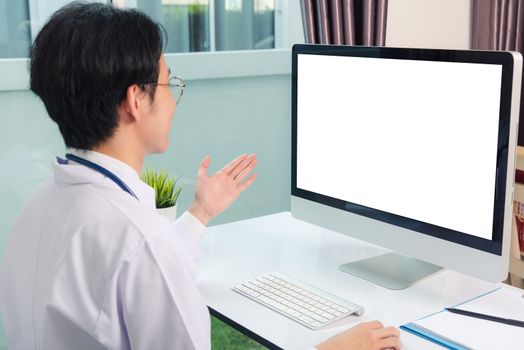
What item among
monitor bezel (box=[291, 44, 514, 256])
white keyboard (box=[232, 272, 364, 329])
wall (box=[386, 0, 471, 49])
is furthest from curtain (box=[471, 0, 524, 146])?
white keyboard (box=[232, 272, 364, 329])

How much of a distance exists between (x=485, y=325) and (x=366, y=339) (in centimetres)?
26

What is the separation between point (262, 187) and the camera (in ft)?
9.28

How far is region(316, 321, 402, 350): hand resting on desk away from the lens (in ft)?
4.02

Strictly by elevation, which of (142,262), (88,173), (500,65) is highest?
(500,65)

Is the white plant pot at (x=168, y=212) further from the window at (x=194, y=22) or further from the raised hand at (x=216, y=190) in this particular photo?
the window at (x=194, y=22)

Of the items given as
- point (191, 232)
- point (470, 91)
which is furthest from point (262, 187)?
point (470, 91)

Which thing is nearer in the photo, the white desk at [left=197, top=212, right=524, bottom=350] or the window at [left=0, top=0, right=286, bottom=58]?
the white desk at [left=197, top=212, right=524, bottom=350]

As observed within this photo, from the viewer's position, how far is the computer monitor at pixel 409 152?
4.40ft

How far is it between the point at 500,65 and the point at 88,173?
0.74 m

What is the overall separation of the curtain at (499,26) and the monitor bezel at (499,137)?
168cm

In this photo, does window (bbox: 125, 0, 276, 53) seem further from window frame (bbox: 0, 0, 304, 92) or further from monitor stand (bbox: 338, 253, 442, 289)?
monitor stand (bbox: 338, 253, 442, 289)

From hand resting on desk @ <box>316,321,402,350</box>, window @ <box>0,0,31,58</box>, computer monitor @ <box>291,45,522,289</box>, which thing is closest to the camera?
hand resting on desk @ <box>316,321,402,350</box>

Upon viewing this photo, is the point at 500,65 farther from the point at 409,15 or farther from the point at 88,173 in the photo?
the point at 409,15

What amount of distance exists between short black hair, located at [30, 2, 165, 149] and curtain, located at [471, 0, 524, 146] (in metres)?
2.28
